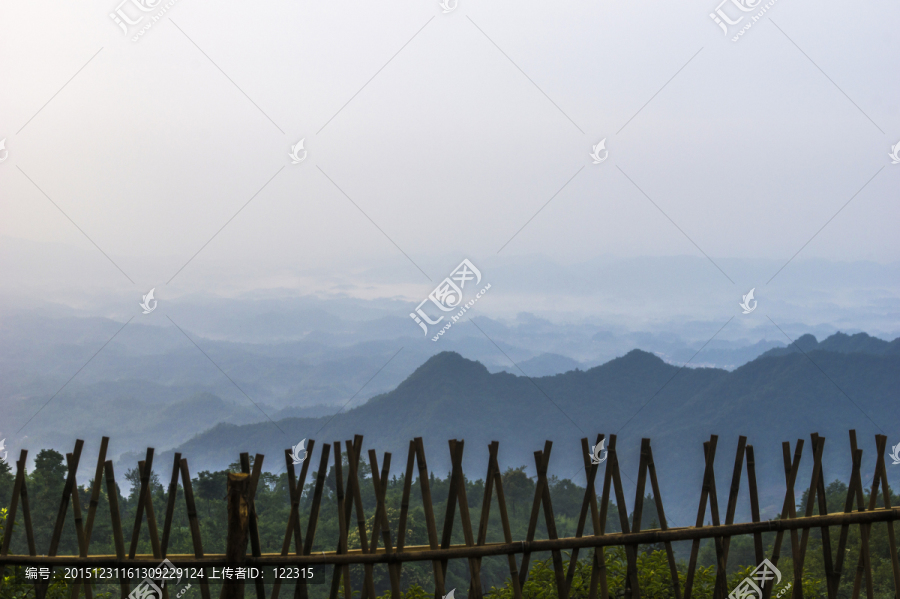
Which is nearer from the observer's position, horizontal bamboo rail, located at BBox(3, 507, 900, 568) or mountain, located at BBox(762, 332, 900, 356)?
horizontal bamboo rail, located at BBox(3, 507, 900, 568)

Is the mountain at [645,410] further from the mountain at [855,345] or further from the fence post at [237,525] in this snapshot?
the fence post at [237,525]

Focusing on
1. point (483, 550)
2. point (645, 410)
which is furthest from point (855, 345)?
point (483, 550)

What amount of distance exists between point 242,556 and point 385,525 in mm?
709

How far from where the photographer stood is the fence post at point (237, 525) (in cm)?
286

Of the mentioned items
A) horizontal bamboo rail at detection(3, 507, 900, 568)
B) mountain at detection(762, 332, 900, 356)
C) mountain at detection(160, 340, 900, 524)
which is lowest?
horizontal bamboo rail at detection(3, 507, 900, 568)

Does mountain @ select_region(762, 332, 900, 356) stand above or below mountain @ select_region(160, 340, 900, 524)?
above

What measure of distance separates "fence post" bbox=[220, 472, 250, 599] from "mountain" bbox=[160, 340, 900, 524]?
13.1m

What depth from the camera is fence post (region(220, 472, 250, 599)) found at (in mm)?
2857

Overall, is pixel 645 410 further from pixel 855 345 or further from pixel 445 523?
pixel 445 523

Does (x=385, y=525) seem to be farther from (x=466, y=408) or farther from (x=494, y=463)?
(x=466, y=408)

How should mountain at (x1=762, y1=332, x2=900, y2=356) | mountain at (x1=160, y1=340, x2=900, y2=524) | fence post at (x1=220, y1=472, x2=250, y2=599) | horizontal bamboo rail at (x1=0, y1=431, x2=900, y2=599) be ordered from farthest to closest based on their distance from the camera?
mountain at (x1=762, y1=332, x2=900, y2=356) → mountain at (x1=160, y1=340, x2=900, y2=524) → horizontal bamboo rail at (x1=0, y1=431, x2=900, y2=599) → fence post at (x1=220, y1=472, x2=250, y2=599)

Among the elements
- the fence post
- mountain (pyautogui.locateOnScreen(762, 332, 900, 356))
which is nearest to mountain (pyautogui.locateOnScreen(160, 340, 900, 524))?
mountain (pyautogui.locateOnScreen(762, 332, 900, 356))

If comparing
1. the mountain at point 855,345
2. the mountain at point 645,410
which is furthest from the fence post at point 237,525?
the mountain at point 855,345

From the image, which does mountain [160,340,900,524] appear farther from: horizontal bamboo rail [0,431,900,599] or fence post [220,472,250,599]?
fence post [220,472,250,599]
